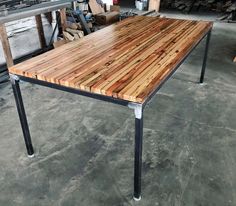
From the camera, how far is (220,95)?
9.78 ft

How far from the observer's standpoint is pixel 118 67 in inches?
67.2

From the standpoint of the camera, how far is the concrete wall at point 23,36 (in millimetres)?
4418

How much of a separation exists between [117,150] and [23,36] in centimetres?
391

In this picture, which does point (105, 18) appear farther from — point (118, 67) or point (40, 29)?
point (118, 67)

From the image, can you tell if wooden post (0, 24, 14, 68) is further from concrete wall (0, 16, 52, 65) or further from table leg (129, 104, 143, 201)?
table leg (129, 104, 143, 201)

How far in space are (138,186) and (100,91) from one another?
2.26 ft

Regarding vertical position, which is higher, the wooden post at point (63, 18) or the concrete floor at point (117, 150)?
the wooden post at point (63, 18)

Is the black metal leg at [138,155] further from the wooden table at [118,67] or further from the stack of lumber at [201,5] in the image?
the stack of lumber at [201,5]

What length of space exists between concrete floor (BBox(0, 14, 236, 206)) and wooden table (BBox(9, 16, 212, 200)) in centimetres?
20

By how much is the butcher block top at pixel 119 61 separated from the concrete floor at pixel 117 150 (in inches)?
29.9

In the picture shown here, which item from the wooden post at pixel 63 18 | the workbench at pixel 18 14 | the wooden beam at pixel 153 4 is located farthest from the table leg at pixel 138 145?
the wooden beam at pixel 153 4

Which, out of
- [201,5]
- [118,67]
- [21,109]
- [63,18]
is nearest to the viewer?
[118,67]

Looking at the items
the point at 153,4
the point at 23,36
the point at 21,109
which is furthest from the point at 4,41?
the point at 153,4

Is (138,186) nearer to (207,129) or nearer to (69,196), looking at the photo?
(69,196)
